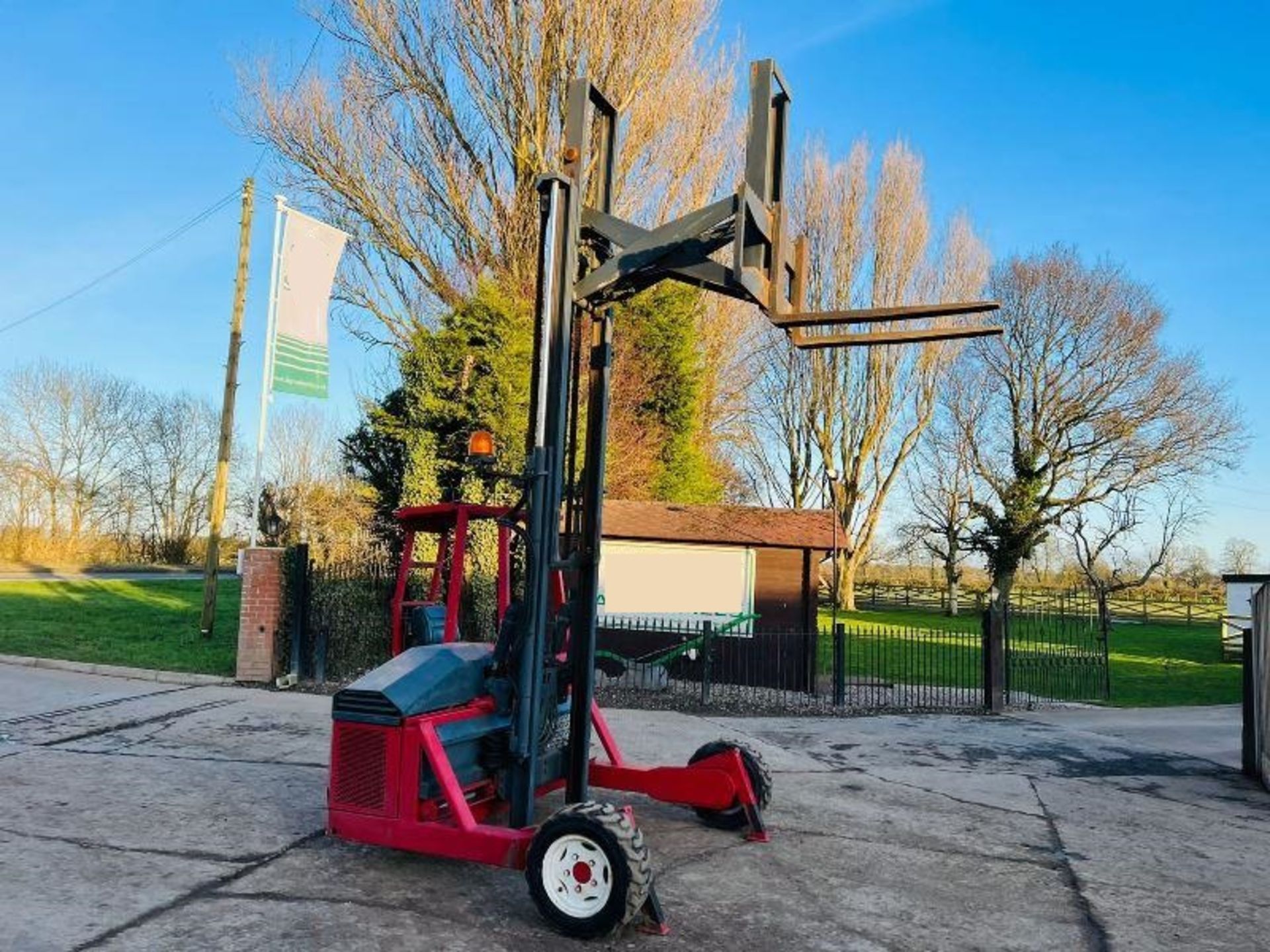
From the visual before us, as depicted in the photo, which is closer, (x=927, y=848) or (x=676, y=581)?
(x=927, y=848)

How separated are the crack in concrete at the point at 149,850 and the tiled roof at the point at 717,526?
10.8 metres

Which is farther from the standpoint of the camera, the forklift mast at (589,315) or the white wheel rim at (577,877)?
the forklift mast at (589,315)

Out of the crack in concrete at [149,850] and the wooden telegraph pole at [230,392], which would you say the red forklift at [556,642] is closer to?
the crack in concrete at [149,850]

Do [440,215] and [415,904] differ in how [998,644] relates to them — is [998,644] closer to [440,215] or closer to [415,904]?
[415,904]

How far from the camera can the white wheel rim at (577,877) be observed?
13.5 ft

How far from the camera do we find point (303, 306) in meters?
14.6

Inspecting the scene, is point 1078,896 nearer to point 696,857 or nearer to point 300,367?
point 696,857

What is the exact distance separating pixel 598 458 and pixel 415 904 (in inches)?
95.6

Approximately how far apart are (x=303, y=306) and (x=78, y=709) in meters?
7.09

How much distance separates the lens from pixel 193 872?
485 cm

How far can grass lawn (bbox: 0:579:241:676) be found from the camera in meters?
13.5

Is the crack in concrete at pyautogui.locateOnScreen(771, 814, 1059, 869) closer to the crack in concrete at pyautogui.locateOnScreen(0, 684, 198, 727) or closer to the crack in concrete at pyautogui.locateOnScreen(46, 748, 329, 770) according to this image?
the crack in concrete at pyautogui.locateOnScreen(46, 748, 329, 770)

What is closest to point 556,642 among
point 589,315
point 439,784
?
point 439,784

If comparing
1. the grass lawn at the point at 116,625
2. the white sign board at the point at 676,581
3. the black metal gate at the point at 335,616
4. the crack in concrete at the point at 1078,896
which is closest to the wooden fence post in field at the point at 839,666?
the white sign board at the point at 676,581
